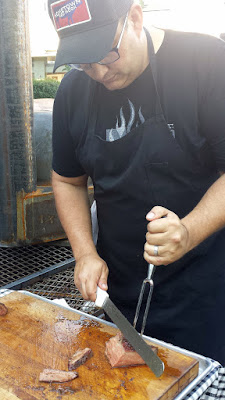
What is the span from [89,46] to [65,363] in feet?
4.34

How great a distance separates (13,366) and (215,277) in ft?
3.47

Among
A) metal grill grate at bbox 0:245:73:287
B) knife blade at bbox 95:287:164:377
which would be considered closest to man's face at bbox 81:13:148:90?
knife blade at bbox 95:287:164:377

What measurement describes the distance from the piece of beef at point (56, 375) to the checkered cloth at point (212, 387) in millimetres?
451

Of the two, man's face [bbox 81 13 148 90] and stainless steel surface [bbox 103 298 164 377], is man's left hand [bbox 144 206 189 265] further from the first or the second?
man's face [bbox 81 13 148 90]

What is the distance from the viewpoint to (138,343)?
5.81 feet

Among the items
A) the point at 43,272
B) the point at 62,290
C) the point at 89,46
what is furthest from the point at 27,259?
the point at 89,46

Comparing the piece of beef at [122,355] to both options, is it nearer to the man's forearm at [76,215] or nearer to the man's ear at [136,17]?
the man's forearm at [76,215]

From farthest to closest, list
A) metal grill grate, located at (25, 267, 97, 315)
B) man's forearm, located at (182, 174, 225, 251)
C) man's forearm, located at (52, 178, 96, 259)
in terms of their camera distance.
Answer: metal grill grate, located at (25, 267, 97, 315), man's forearm, located at (52, 178, 96, 259), man's forearm, located at (182, 174, 225, 251)

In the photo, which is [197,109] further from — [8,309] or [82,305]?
[82,305]

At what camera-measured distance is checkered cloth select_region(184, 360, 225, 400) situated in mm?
1666

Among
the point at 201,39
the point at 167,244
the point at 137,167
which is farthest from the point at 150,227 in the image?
the point at 201,39

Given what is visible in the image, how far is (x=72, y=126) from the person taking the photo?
2.27m

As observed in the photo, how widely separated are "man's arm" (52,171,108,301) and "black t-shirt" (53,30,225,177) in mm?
409

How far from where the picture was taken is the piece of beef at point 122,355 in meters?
1.74
